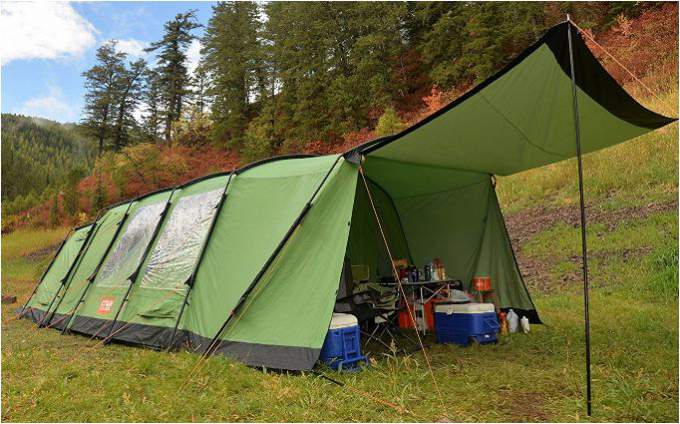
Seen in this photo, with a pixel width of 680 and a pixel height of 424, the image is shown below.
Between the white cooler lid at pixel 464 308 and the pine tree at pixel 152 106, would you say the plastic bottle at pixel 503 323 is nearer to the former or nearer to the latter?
the white cooler lid at pixel 464 308

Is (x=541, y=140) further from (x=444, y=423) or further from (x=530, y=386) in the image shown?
(x=444, y=423)

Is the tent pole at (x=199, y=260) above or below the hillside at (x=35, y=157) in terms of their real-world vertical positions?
below

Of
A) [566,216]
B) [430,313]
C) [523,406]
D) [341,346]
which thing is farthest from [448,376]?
[566,216]

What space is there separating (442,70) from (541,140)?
12904 millimetres

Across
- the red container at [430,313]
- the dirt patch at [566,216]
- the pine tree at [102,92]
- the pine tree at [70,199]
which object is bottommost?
the red container at [430,313]

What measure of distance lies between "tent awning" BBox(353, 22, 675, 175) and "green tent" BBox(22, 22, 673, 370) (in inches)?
0.6

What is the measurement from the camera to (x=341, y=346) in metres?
3.78

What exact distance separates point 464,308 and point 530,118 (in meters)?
1.91

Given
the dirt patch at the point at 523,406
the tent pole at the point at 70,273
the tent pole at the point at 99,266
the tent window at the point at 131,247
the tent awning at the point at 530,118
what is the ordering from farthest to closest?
the tent pole at the point at 70,273 < the tent pole at the point at 99,266 < the tent window at the point at 131,247 < the tent awning at the point at 530,118 < the dirt patch at the point at 523,406

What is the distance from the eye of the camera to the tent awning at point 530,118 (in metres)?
3.25

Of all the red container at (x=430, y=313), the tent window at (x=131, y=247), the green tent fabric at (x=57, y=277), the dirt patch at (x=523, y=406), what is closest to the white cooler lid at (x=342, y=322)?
the dirt patch at (x=523, y=406)

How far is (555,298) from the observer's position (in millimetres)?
6738

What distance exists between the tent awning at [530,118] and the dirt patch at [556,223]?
2896 mm

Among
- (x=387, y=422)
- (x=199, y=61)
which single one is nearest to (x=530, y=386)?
(x=387, y=422)
